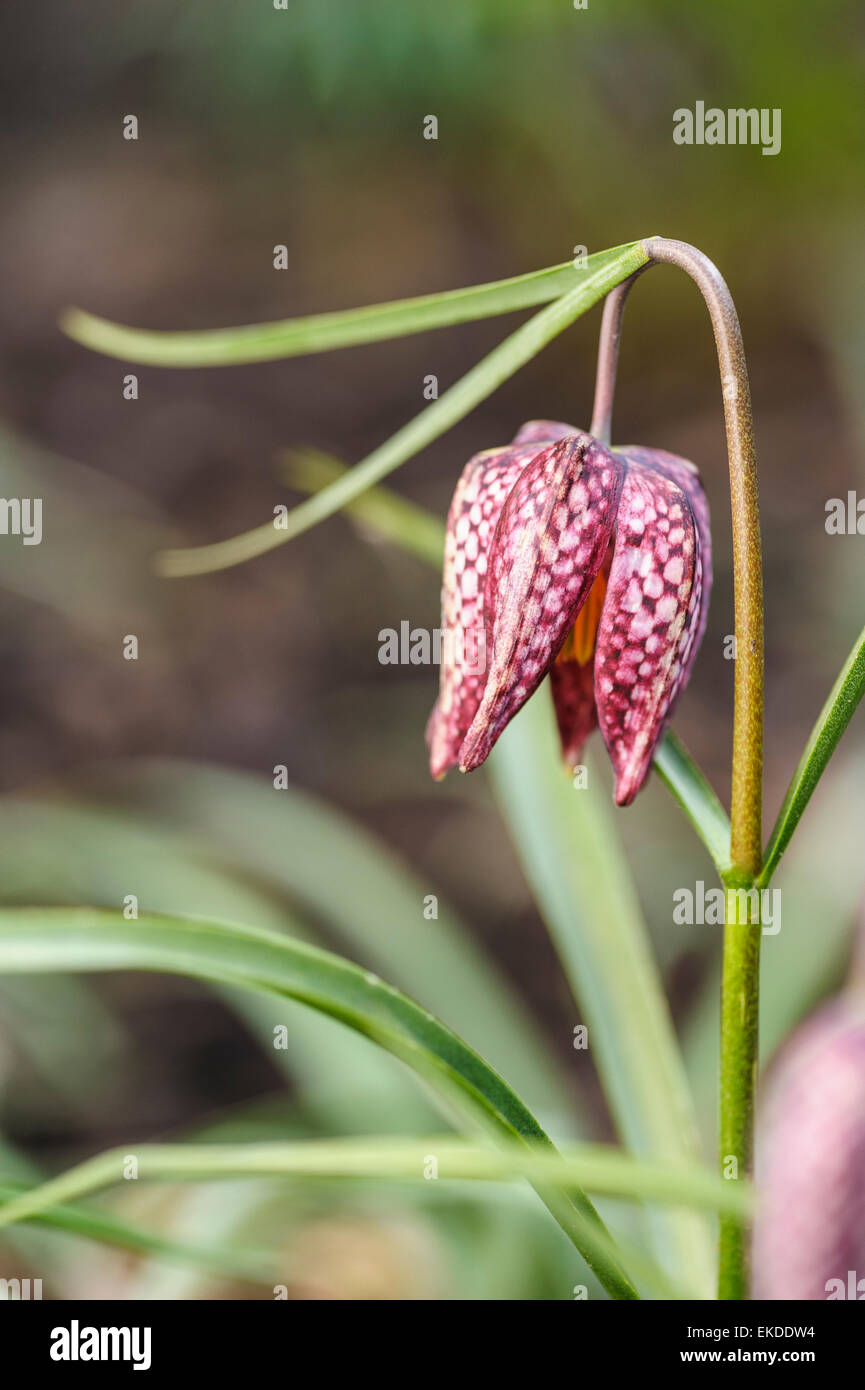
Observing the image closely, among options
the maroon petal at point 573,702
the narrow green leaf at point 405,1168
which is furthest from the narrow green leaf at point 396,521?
the narrow green leaf at point 405,1168

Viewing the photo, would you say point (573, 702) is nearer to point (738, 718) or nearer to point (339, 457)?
point (738, 718)

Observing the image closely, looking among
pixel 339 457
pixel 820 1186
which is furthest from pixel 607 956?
pixel 339 457

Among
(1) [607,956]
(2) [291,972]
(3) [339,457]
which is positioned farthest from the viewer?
(3) [339,457]

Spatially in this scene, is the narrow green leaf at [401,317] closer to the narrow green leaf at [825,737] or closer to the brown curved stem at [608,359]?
the brown curved stem at [608,359]

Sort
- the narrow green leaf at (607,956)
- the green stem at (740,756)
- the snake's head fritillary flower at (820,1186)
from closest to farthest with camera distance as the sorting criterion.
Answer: the green stem at (740,756), the snake's head fritillary flower at (820,1186), the narrow green leaf at (607,956)

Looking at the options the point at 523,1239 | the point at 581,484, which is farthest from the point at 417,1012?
the point at 523,1239

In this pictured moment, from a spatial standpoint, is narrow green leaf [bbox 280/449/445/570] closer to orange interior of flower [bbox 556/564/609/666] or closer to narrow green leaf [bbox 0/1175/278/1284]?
orange interior of flower [bbox 556/564/609/666]
